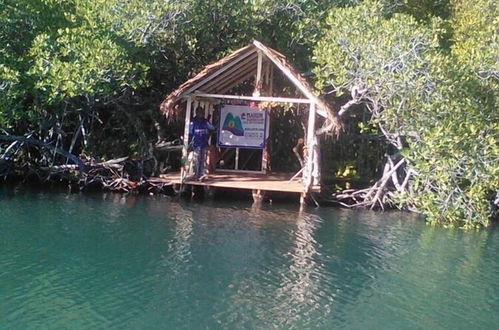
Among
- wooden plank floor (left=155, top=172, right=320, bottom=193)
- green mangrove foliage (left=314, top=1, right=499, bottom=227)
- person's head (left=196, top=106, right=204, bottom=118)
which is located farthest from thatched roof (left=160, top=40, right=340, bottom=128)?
wooden plank floor (left=155, top=172, right=320, bottom=193)

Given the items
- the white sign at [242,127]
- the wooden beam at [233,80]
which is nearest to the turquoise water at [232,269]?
the white sign at [242,127]

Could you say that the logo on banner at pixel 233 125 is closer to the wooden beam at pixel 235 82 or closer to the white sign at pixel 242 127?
the white sign at pixel 242 127

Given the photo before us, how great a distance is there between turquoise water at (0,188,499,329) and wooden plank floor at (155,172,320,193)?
1.85ft

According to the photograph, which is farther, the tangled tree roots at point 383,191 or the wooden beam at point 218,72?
the tangled tree roots at point 383,191

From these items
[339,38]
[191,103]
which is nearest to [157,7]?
[191,103]

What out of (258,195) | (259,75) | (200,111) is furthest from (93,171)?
(259,75)

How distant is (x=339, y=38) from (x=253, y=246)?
5152mm

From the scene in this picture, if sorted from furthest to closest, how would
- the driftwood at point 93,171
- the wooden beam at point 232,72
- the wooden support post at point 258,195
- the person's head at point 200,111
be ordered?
the driftwood at point 93,171 < the person's head at point 200,111 < the wooden support post at point 258,195 < the wooden beam at point 232,72

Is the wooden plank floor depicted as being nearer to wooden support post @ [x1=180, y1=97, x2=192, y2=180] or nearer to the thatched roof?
wooden support post @ [x1=180, y1=97, x2=192, y2=180]

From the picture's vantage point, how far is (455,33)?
Result: 17547 mm

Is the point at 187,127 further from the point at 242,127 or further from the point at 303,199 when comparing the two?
the point at 303,199

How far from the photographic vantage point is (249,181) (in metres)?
16.8

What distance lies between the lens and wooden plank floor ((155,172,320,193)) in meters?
16.0

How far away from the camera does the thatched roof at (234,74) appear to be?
1524 cm
